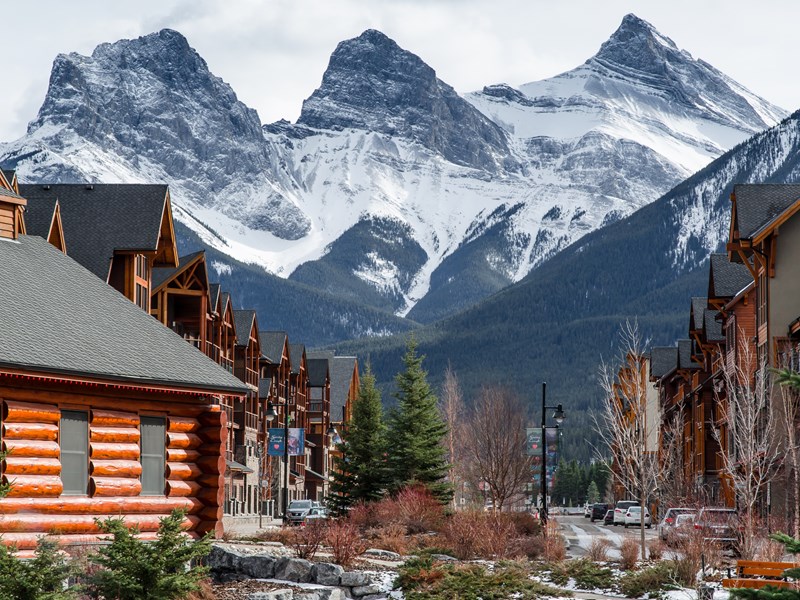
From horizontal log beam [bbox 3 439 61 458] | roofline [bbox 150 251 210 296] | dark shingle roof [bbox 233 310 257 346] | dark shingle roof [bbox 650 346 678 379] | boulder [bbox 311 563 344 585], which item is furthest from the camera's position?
dark shingle roof [bbox 650 346 678 379]

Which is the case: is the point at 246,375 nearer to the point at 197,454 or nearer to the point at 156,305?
the point at 156,305

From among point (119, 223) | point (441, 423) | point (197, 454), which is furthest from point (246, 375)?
point (197, 454)

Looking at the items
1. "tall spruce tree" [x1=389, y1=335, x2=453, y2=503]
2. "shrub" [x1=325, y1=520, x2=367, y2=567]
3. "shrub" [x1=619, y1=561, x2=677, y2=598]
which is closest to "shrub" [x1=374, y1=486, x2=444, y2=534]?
"tall spruce tree" [x1=389, y1=335, x2=453, y2=503]

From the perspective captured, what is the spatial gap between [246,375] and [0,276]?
55222 millimetres

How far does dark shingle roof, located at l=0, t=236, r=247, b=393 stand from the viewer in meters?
30.0

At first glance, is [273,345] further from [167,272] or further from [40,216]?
[40,216]

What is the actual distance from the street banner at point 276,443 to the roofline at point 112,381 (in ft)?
107

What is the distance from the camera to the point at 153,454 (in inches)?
1324

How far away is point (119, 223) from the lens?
5066 centimetres

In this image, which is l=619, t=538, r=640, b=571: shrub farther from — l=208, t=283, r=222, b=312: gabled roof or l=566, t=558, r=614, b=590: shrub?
l=208, t=283, r=222, b=312: gabled roof

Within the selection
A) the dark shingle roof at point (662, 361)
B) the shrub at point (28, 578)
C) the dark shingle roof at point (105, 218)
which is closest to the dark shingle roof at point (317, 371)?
the dark shingle roof at point (662, 361)

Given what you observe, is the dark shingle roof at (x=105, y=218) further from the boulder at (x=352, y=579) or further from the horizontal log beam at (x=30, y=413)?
the boulder at (x=352, y=579)

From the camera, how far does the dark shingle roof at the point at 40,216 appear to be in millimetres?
43028

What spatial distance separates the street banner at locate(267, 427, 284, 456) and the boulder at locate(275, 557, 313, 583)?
1309 inches
